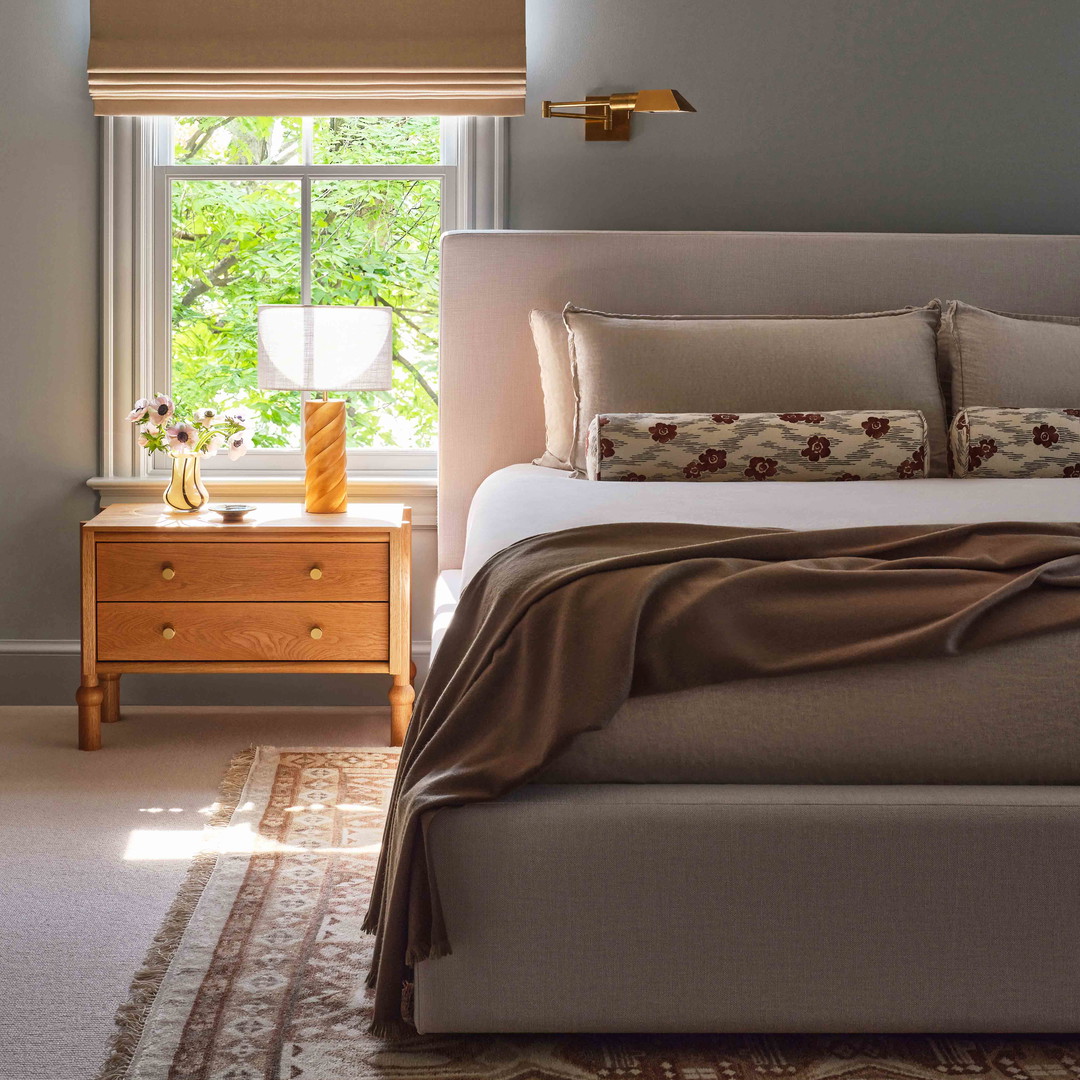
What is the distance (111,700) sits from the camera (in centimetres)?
305

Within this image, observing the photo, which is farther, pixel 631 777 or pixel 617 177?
pixel 617 177

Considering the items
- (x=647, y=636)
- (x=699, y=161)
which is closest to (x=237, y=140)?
(x=699, y=161)

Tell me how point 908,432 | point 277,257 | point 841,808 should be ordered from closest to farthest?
1. point 841,808
2. point 908,432
3. point 277,257

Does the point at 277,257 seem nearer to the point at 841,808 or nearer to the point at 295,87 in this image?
the point at 295,87

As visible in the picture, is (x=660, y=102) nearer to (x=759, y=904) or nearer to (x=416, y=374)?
(x=416, y=374)

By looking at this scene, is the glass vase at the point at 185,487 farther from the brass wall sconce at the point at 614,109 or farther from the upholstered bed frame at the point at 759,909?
the upholstered bed frame at the point at 759,909

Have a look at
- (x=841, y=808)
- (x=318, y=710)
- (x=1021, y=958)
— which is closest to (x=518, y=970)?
(x=841, y=808)

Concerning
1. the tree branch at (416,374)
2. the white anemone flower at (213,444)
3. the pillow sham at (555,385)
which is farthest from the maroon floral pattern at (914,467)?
the white anemone flower at (213,444)

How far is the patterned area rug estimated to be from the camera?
1442 mm

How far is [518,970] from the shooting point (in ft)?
4.58

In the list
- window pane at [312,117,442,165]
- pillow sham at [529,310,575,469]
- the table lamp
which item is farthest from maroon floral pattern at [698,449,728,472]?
window pane at [312,117,442,165]

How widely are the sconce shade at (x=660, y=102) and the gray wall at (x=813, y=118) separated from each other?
0.12 meters

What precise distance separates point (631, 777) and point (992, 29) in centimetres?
269

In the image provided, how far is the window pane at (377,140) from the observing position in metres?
3.26
